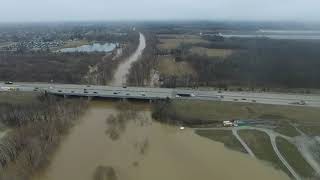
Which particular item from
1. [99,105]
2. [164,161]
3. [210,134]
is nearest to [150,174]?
[164,161]

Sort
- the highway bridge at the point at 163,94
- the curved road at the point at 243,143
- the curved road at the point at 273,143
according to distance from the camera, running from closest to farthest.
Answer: the curved road at the point at 273,143 < the curved road at the point at 243,143 < the highway bridge at the point at 163,94

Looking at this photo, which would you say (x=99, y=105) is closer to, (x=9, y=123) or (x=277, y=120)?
(x=9, y=123)

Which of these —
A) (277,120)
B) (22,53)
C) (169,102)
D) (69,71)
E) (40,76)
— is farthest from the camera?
(22,53)

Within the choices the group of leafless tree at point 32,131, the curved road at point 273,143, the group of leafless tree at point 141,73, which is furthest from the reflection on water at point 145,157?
the group of leafless tree at point 141,73

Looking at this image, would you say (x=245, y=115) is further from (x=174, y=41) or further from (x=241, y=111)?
(x=174, y=41)

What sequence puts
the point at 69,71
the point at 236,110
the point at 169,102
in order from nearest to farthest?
the point at 236,110 < the point at 169,102 < the point at 69,71

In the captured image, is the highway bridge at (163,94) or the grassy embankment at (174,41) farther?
the grassy embankment at (174,41)

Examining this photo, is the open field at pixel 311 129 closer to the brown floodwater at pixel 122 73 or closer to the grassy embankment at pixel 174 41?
the brown floodwater at pixel 122 73
